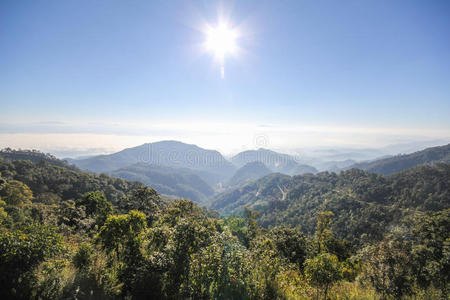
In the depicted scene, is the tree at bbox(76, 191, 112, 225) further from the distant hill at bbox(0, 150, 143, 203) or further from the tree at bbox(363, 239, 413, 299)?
the distant hill at bbox(0, 150, 143, 203)

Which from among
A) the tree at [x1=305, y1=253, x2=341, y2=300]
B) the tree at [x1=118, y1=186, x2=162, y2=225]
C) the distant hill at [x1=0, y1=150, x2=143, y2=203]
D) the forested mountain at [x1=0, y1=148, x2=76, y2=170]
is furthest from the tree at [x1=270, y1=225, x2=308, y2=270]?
the forested mountain at [x1=0, y1=148, x2=76, y2=170]

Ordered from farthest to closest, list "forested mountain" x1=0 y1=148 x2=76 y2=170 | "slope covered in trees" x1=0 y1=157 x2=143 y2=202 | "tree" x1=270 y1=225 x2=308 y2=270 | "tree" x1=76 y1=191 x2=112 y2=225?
"forested mountain" x1=0 y1=148 x2=76 y2=170, "slope covered in trees" x1=0 y1=157 x2=143 y2=202, "tree" x1=76 y1=191 x2=112 y2=225, "tree" x1=270 y1=225 x2=308 y2=270

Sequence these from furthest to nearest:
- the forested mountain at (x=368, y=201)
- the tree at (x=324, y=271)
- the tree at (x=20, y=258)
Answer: the forested mountain at (x=368, y=201)
the tree at (x=324, y=271)
the tree at (x=20, y=258)

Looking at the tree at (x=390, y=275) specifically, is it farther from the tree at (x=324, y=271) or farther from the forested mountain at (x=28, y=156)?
the forested mountain at (x=28, y=156)

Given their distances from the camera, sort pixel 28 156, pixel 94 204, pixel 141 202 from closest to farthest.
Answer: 1. pixel 141 202
2. pixel 94 204
3. pixel 28 156

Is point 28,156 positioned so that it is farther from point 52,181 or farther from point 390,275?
point 390,275

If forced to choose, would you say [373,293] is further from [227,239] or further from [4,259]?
[4,259]

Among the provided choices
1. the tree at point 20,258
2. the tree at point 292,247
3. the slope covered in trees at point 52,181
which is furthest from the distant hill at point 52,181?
the tree at point 20,258

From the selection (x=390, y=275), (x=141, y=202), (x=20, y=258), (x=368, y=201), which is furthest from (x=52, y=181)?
(x=368, y=201)

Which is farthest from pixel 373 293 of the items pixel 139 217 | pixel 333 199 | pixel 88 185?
pixel 333 199

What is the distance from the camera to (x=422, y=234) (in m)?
26.6

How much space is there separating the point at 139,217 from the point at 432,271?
24.6 metres

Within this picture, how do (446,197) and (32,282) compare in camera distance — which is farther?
(446,197)

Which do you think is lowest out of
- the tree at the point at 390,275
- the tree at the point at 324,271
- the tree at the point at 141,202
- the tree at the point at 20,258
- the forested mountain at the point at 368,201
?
the forested mountain at the point at 368,201
